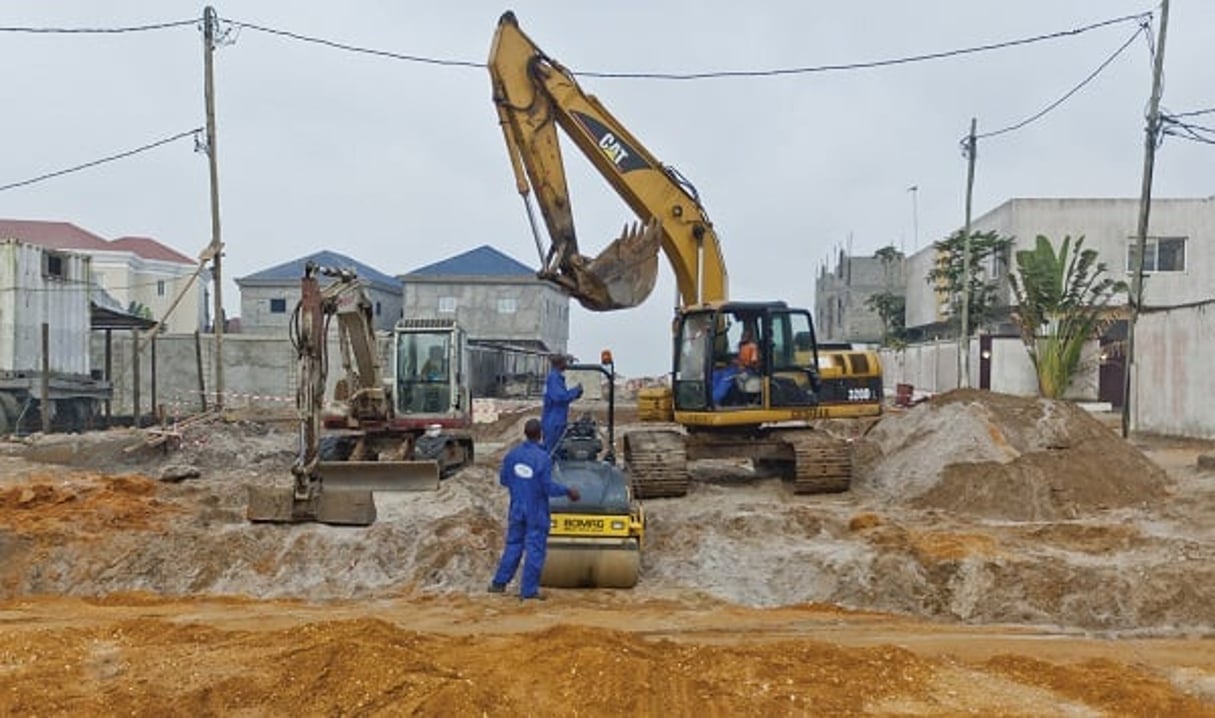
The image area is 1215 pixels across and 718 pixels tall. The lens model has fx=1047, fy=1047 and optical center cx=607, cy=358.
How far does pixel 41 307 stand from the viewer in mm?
24938

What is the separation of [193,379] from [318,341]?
23.4 m

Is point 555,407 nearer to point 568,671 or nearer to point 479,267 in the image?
point 568,671

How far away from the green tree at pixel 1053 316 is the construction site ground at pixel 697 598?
486 inches

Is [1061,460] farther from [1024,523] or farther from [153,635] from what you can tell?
[153,635]

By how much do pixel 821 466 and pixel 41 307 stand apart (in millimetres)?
19874

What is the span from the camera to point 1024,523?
12.0 meters

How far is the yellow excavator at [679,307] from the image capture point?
45.6 feet

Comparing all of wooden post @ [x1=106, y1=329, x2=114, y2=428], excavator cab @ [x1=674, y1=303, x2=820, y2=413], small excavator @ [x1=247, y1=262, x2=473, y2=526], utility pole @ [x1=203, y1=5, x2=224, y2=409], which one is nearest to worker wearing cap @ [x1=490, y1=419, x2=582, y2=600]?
small excavator @ [x1=247, y1=262, x2=473, y2=526]

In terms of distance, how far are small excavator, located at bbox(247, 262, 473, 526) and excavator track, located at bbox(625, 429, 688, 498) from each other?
8.39 feet

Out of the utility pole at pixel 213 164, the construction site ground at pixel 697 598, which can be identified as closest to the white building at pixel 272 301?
the utility pole at pixel 213 164

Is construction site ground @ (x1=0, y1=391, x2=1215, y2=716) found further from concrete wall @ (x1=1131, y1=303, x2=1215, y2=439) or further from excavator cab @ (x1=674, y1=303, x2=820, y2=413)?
concrete wall @ (x1=1131, y1=303, x2=1215, y2=439)

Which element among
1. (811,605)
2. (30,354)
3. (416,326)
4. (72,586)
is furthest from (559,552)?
(30,354)

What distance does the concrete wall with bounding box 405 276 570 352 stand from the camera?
1861 inches

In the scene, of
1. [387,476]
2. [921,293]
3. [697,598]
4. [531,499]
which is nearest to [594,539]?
[531,499]
